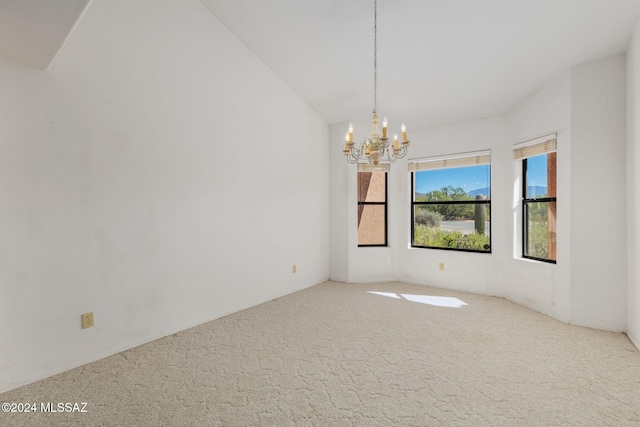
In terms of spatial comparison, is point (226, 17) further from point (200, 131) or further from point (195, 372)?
point (195, 372)

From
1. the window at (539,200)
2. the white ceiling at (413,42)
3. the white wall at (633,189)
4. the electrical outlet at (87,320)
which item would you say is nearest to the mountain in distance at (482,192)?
the window at (539,200)

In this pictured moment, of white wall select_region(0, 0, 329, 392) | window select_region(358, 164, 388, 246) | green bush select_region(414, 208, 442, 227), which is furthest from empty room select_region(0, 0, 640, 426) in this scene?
window select_region(358, 164, 388, 246)

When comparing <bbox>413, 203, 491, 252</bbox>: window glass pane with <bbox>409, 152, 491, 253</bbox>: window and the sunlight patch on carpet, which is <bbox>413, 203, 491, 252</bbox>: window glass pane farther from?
the sunlight patch on carpet

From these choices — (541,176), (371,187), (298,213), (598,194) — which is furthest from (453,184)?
(298,213)

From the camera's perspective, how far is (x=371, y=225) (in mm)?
4855

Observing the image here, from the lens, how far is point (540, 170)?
352 centimetres

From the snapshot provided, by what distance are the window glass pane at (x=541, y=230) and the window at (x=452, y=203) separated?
51 centimetres

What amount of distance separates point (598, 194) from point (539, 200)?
676 millimetres

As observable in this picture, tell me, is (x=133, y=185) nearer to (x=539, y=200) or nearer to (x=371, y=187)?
(x=371, y=187)

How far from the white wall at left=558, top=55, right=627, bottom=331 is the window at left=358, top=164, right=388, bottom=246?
244cm

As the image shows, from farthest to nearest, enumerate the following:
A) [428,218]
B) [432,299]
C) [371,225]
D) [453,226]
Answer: [371,225], [428,218], [453,226], [432,299]

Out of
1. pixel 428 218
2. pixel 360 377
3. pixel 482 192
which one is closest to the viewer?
pixel 360 377

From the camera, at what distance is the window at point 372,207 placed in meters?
4.84

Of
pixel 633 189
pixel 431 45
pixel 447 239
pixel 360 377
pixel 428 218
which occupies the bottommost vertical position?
pixel 360 377
